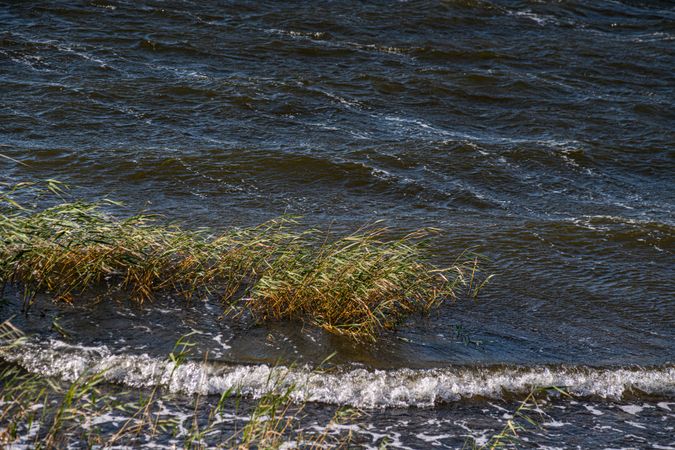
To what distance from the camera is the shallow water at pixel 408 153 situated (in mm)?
6988

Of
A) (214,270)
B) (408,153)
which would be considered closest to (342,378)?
(214,270)

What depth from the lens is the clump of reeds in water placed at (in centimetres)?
711

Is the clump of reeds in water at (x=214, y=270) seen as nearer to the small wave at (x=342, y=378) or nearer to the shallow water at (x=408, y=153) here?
the shallow water at (x=408, y=153)

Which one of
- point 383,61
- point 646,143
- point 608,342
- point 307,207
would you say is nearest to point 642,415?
point 608,342

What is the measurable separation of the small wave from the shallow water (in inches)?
1.3

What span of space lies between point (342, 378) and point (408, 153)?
268 inches

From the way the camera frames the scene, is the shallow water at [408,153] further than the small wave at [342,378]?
Yes

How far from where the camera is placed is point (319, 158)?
1241cm

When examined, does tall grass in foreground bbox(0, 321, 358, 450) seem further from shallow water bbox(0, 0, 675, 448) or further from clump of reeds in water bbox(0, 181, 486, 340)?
clump of reeds in water bbox(0, 181, 486, 340)

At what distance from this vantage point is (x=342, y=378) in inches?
257

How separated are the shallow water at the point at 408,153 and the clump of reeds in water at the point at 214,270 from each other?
0.61 ft

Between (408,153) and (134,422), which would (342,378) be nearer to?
(134,422)

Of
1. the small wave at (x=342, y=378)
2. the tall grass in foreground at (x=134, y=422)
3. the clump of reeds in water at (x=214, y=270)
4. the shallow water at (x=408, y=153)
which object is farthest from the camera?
the clump of reeds in water at (x=214, y=270)

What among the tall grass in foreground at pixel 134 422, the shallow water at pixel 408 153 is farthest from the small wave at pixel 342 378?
the tall grass in foreground at pixel 134 422
